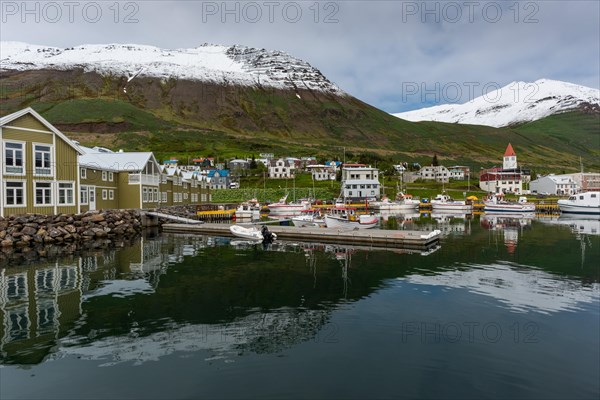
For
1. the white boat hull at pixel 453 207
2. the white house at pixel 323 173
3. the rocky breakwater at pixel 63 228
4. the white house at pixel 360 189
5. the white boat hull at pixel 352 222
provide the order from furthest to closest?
the white house at pixel 323 173, the white house at pixel 360 189, the white boat hull at pixel 453 207, the white boat hull at pixel 352 222, the rocky breakwater at pixel 63 228

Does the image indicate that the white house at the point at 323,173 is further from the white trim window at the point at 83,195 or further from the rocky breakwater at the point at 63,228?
the white trim window at the point at 83,195

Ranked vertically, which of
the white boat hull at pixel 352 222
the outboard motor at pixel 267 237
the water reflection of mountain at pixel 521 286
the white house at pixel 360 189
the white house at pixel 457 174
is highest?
the white house at pixel 457 174

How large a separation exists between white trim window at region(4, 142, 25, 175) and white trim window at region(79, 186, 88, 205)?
7.97 meters

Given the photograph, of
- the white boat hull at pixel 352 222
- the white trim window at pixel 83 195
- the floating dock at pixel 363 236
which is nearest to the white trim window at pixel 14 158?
the white trim window at pixel 83 195

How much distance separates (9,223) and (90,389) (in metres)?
35.7

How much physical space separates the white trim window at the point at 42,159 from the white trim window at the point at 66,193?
2.35m

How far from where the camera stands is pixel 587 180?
17100 centimetres

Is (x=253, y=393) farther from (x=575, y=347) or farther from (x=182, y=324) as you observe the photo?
(x=575, y=347)

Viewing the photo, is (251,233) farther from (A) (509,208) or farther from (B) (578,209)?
(B) (578,209)

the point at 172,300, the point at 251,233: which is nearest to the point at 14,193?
the point at 251,233

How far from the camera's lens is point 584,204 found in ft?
278

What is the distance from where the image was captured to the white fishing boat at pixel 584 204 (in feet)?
272

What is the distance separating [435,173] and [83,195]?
166 meters

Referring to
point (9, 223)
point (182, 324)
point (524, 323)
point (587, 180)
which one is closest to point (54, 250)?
point (9, 223)
